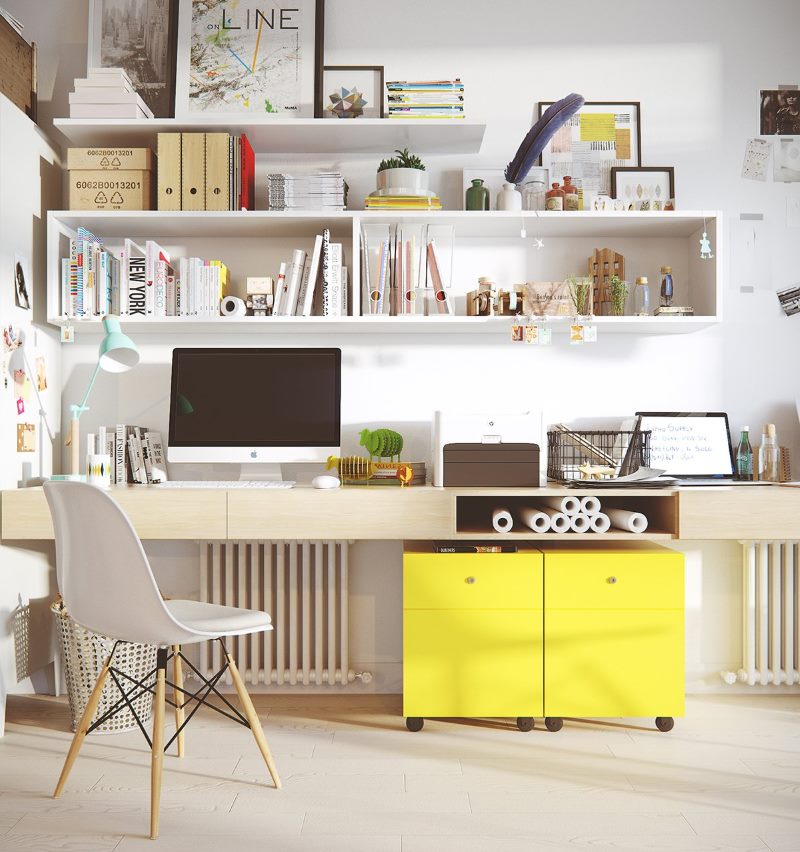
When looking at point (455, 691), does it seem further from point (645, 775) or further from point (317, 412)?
point (317, 412)

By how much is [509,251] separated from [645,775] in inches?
73.3

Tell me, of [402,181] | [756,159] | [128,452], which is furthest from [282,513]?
[756,159]

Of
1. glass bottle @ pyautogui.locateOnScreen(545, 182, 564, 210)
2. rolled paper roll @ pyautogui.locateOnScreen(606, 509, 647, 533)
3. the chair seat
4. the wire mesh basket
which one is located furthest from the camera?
glass bottle @ pyautogui.locateOnScreen(545, 182, 564, 210)

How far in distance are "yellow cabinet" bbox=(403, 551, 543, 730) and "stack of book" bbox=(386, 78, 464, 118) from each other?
157 centimetres

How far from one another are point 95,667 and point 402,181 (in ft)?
6.29

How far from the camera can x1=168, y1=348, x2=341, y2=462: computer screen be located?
9.39 ft

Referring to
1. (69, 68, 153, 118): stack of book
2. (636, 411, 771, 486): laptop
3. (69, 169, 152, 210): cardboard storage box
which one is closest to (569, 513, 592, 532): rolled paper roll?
(636, 411, 771, 486): laptop

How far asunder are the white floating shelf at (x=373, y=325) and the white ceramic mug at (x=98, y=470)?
483mm

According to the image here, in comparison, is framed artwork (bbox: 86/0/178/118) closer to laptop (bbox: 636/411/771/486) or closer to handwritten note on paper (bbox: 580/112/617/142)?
handwritten note on paper (bbox: 580/112/617/142)

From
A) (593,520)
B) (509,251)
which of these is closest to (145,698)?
(593,520)

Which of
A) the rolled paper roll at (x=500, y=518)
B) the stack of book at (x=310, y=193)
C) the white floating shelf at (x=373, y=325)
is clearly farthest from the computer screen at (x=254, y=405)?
the rolled paper roll at (x=500, y=518)

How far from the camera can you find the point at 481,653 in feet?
8.43

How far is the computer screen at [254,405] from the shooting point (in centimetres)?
286

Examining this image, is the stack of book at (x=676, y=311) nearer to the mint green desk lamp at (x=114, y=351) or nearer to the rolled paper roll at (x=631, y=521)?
the rolled paper roll at (x=631, y=521)
